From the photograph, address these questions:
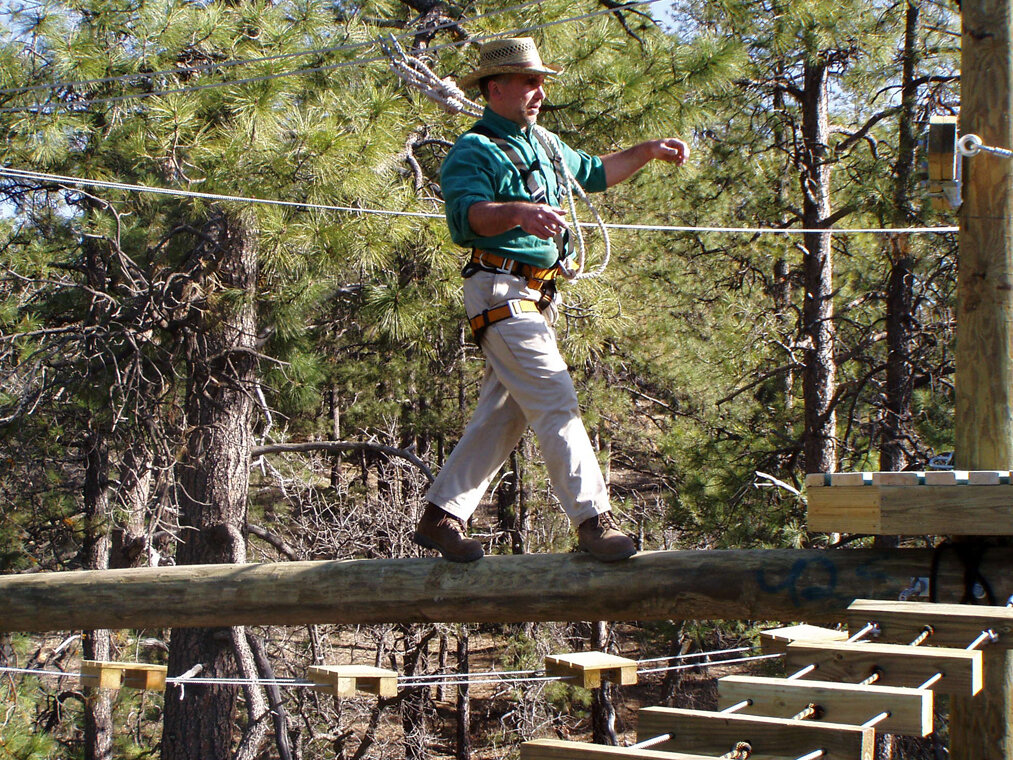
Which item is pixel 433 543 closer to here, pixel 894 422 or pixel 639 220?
pixel 894 422

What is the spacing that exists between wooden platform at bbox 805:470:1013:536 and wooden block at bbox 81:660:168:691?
269cm

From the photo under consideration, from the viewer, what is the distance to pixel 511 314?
3.68 metres

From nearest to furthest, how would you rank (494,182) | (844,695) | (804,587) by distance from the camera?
1. (844,695)
2. (804,587)
3. (494,182)

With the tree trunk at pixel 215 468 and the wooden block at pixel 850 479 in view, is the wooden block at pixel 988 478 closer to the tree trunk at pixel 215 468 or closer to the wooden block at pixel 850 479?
the wooden block at pixel 850 479

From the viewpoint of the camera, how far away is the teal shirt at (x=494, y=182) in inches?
141

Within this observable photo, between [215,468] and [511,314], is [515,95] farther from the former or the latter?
[215,468]

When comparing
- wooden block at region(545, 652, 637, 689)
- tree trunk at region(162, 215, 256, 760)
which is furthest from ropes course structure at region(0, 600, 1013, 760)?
tree trunk at region(162, 215, 256, 760)

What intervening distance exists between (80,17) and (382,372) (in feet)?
15.1

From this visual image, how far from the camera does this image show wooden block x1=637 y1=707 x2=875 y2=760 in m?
2.12

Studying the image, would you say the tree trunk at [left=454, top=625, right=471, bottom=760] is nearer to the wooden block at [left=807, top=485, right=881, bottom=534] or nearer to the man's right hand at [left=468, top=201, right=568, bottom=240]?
the wooden block at [left=807, top=485, right=881, bottom=534]

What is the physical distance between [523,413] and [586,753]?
1800mm

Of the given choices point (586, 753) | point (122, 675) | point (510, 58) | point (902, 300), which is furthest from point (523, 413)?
point (902, 300)

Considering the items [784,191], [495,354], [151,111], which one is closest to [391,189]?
[151,111]

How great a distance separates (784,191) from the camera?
38.8ft
